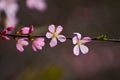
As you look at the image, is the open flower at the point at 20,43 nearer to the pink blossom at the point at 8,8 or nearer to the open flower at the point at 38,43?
the open flower at the point at 38,43

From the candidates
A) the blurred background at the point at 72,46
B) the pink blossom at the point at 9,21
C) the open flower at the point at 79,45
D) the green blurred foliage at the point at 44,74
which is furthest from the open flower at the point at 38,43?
the blurred background at the point at 72,46

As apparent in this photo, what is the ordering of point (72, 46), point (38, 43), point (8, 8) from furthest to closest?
point (72, 46)
point (8, 8)
point (38, 43)

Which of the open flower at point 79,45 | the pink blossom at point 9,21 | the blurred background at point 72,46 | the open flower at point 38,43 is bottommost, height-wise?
the blurred background at point 72,46

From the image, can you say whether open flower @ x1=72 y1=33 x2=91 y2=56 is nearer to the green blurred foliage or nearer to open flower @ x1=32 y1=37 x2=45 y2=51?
open flower @ x1=32 y1=37 x2=45 y2=51

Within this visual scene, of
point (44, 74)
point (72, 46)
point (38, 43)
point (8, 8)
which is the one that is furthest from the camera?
point (72, 46)

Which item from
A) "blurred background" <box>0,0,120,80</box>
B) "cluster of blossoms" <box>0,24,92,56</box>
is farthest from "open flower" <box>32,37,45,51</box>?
"blurred background" <box>0,0,120,80</box>

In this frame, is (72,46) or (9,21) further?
(72,46)

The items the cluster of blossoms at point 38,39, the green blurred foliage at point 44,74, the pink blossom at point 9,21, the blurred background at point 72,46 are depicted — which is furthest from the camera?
the blurred background at point 72,46

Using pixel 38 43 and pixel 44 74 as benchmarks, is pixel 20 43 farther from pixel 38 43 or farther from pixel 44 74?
pixel 44 74

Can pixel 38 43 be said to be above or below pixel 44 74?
above

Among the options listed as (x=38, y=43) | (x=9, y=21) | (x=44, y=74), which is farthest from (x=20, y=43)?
(x=9, y=21)
